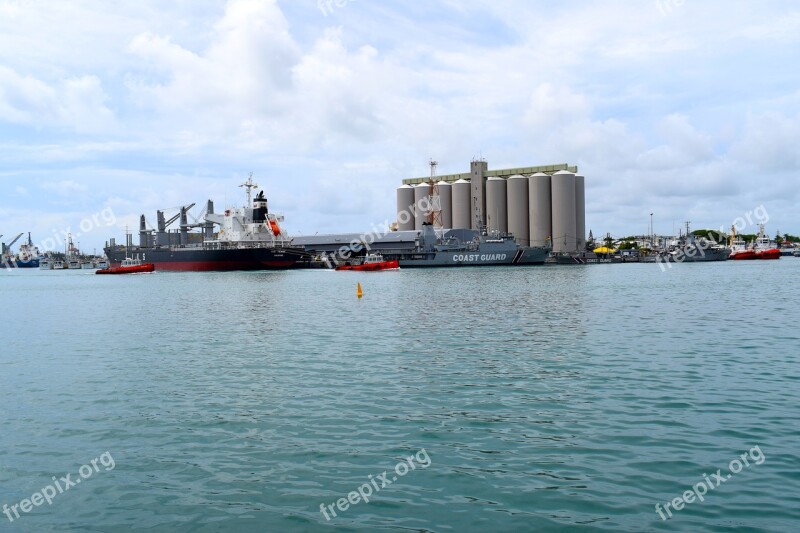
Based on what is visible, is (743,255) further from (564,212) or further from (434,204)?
(434,204)

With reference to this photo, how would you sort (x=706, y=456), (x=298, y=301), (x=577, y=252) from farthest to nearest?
(x=577, y=252), (x=298, y=301), (x=706, y=456)

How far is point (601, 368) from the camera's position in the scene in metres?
18.3

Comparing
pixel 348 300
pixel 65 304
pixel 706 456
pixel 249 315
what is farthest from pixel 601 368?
pixel 65 304

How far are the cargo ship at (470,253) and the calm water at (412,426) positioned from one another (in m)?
88.9

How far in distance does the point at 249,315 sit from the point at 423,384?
21.6 meters

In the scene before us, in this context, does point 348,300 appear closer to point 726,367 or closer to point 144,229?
point 726,367

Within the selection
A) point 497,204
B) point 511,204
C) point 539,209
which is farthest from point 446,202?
point 539,209

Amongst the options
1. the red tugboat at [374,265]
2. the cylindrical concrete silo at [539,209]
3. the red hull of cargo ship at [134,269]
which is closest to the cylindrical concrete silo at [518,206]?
the cylindrical concrete silo at [539,209]

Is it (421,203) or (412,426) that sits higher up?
(421,203)

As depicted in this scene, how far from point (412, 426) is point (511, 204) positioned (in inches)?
5135

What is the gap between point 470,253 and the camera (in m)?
117

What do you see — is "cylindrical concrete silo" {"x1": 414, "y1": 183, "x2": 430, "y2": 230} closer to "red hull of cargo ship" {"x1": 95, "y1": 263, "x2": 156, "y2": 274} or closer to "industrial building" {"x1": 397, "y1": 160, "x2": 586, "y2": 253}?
"industrial building" {"x1": 397, "y1": 160, "x2": 586, "y2": 253}

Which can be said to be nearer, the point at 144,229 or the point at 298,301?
the point at 298,301

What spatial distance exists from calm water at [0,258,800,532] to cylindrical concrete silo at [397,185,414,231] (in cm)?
12556
